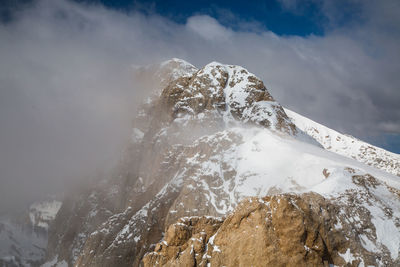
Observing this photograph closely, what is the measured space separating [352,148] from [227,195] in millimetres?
123673

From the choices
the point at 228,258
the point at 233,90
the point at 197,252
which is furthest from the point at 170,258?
the point at 233,90

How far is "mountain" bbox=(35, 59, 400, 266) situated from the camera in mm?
25797

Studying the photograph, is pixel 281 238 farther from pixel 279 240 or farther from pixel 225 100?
pixel 225 100

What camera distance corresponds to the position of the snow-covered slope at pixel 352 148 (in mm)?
137200

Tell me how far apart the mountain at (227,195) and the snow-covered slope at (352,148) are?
3.57 m

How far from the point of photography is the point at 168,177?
92.0 metres

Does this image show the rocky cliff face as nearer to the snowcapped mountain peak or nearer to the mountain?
the mountain

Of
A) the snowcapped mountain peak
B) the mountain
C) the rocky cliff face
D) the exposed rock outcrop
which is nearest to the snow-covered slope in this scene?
the mountain

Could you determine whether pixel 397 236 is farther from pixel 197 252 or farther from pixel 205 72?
pixel 205 72

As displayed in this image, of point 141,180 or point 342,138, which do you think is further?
point 342,138

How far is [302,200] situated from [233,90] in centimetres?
8740

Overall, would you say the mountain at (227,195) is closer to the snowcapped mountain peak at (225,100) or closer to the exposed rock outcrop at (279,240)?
the exposed rock outcrop at (279,240)

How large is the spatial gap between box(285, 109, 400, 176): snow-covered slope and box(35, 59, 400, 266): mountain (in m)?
3.57

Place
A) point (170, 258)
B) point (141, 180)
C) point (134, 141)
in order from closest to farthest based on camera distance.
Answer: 1. point (170, 258)
2. point (141, 180)
3. point (134, 141)
